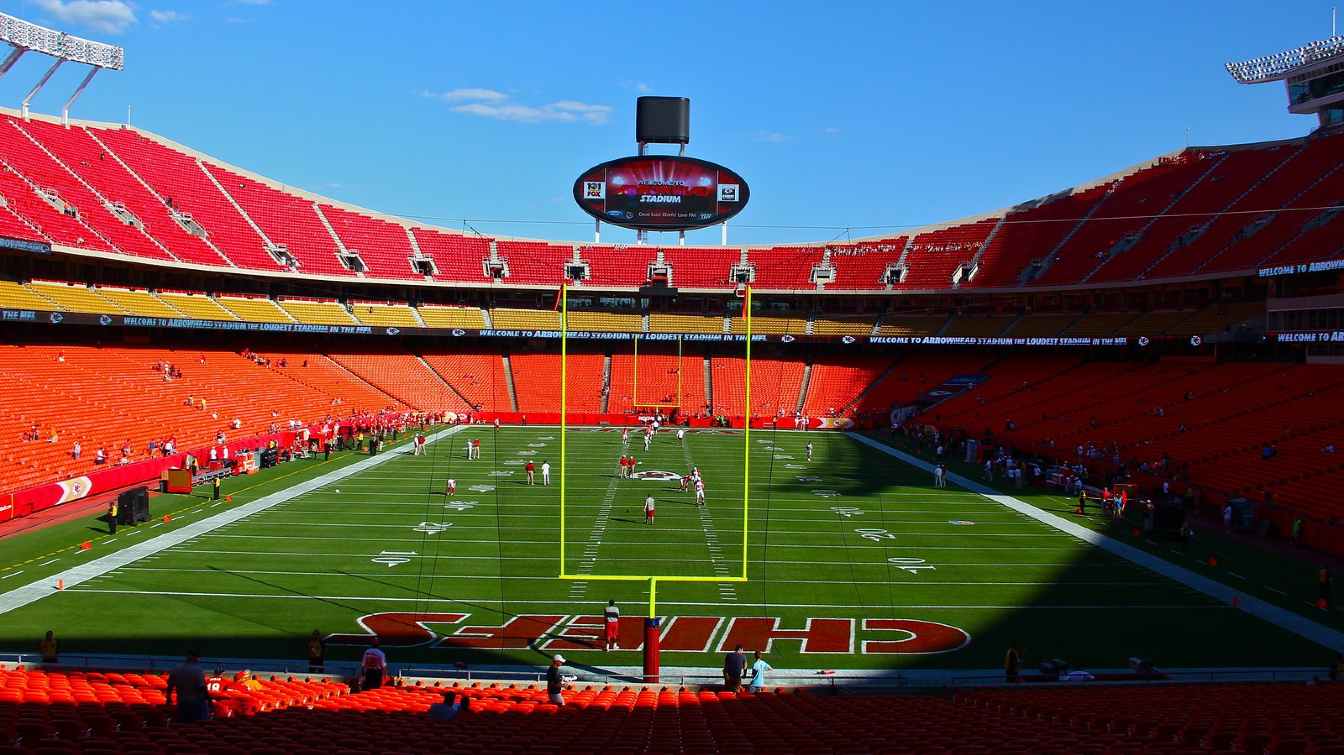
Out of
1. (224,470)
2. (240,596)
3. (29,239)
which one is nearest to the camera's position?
Answer: (240,596)

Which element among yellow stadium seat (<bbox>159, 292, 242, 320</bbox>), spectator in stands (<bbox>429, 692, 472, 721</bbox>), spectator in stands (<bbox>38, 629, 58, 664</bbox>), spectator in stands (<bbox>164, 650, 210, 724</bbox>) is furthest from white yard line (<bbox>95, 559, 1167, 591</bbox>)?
yellow stadium seat (<bbox>159, 292, 242, 320</bbox>)

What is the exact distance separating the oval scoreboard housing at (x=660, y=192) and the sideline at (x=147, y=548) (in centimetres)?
2862

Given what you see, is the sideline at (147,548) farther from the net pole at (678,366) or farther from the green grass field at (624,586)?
the net pole at (678,366)

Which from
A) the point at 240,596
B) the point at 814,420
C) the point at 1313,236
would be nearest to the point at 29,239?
the point at 240,596

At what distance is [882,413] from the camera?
49.7 meters

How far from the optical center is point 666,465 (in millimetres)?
34250

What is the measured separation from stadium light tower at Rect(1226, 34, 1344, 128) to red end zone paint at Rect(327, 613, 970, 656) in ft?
132

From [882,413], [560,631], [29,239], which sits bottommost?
[560,631]

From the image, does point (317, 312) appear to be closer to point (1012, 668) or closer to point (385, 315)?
point (385, 315)

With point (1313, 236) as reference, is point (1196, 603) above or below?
below

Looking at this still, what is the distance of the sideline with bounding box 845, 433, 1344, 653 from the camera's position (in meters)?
16.0

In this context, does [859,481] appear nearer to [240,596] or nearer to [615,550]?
[615,550]

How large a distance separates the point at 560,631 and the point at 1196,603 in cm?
1052

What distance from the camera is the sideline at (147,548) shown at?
16578 millimetres
